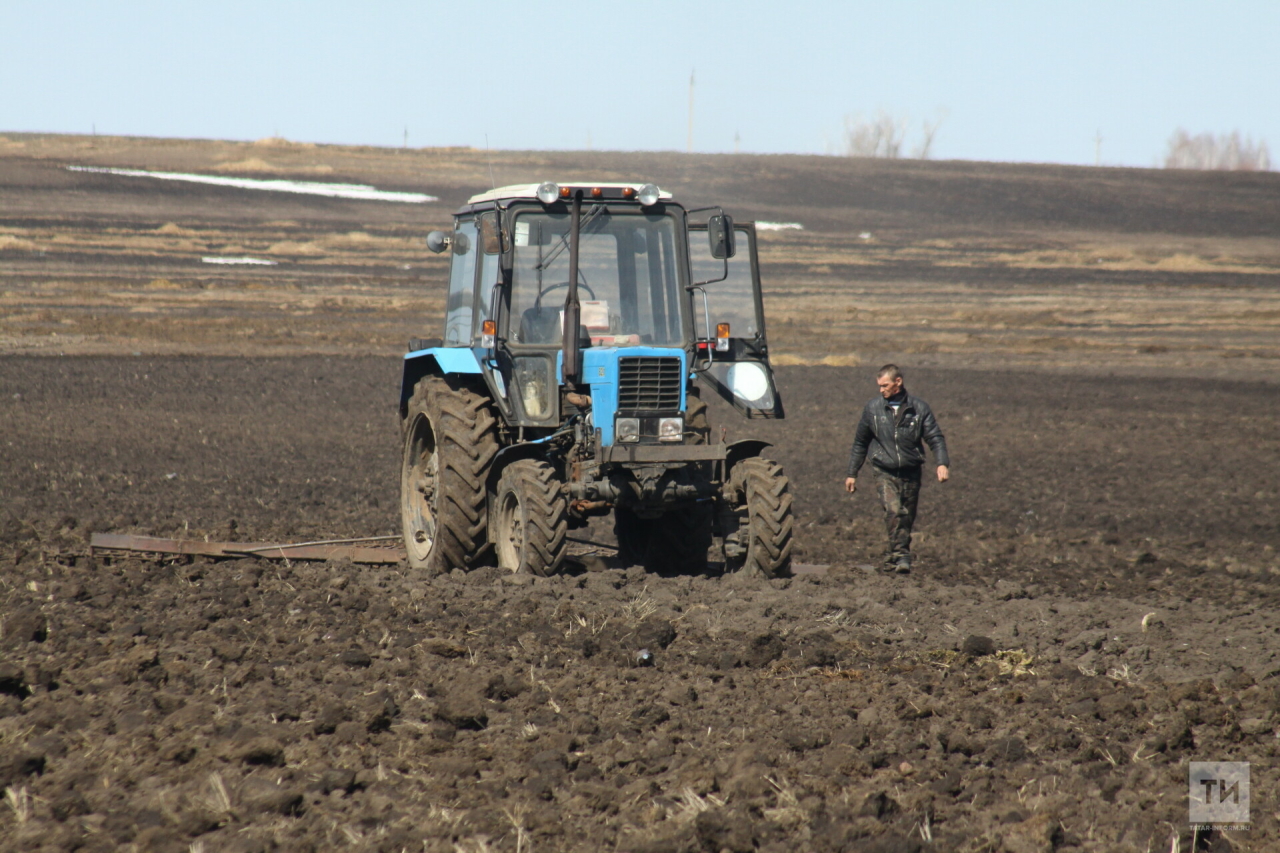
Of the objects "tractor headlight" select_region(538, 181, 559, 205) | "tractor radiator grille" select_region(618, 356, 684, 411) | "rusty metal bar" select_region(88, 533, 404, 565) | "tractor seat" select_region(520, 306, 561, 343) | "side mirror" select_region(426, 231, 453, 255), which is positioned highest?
"tractor headlight" select_region(538, 181, 559, 205)

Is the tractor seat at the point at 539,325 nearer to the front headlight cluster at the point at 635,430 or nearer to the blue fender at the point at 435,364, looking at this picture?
the blue fender at the point at 435,364

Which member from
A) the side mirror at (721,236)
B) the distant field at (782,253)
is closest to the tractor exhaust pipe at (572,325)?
the side mirror at (721,236)

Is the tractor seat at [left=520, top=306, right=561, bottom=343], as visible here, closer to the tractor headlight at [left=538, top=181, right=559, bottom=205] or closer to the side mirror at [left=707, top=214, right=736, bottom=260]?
the tractor headlight at [left=538, top=181, right=559, bottom=205]

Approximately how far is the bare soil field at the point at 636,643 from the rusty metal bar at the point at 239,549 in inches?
5.5

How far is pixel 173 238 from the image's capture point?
40031 millimetres

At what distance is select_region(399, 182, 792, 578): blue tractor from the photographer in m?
7.62

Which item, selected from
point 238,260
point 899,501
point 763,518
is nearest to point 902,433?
point 899,501

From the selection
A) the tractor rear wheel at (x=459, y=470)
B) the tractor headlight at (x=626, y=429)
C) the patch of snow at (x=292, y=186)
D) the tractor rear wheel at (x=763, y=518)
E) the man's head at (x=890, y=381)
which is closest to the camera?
the tractor rear wheel at (x=763, y=518)

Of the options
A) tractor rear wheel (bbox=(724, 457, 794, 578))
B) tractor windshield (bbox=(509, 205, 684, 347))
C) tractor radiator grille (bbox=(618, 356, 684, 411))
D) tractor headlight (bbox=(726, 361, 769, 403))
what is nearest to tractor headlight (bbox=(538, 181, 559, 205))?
tractor windshield (bbox=(509, 205, 684, 347))

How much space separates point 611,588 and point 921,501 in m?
5.74

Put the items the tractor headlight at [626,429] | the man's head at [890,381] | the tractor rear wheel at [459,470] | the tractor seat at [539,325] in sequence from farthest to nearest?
1. the man's head at [890,381]
2. the tractor seat at [539,325]
3. the tractor rear wheel at [459,470]
4. the tractor headlight at [626,429]

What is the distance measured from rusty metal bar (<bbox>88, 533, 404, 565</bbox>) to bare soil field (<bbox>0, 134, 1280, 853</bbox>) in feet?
0.46

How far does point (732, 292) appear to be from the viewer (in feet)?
27.0

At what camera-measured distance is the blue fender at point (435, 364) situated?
324 inches
